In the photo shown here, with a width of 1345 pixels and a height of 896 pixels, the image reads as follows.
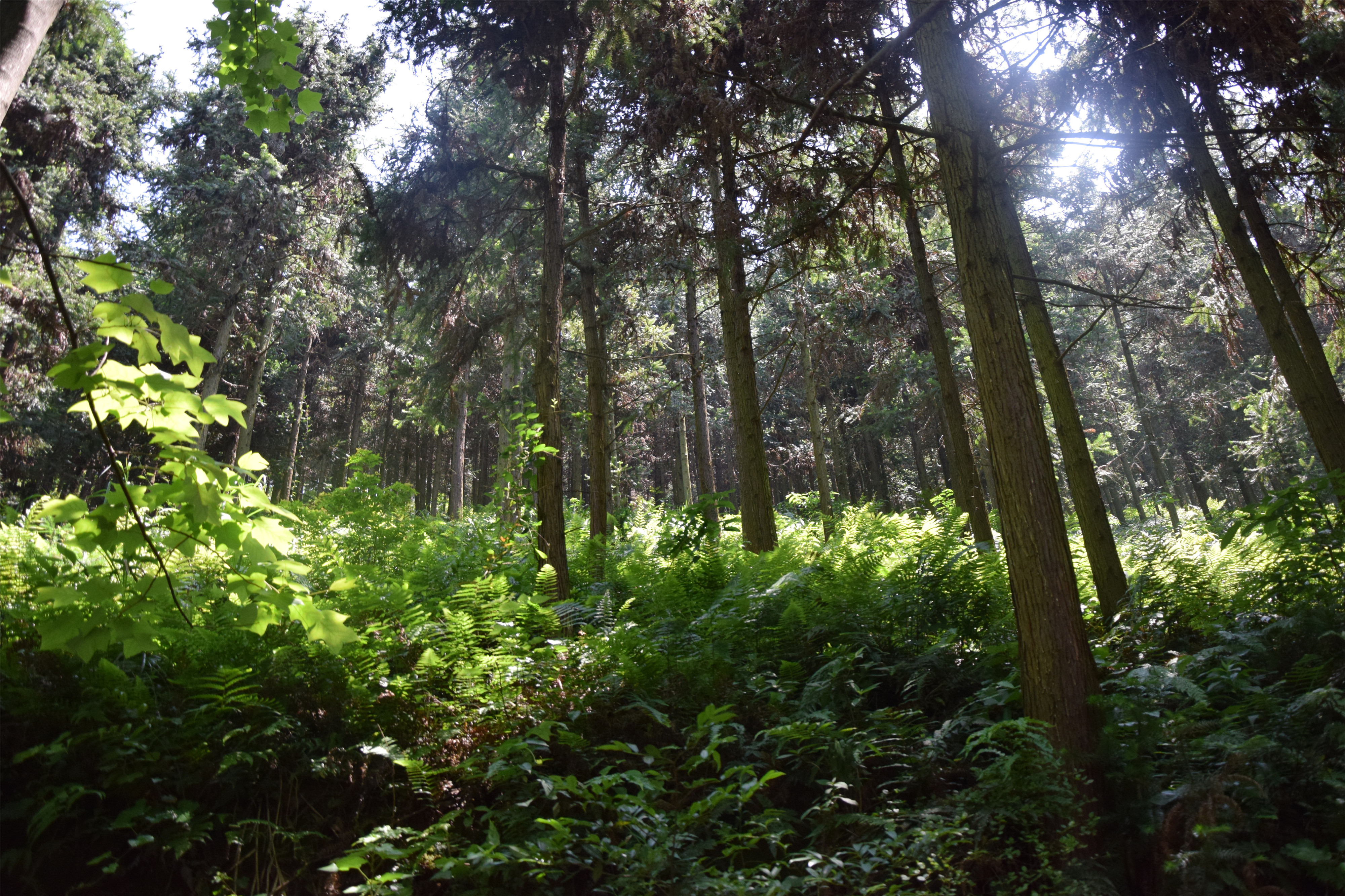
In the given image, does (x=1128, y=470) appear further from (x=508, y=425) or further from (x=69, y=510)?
(x=69, y=510)

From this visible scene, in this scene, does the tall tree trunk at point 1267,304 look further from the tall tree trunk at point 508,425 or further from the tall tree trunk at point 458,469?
the tall tree trunk at point 458,469

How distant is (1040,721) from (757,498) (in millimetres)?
5152

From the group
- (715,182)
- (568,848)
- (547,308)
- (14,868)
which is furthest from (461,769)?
(715,182)

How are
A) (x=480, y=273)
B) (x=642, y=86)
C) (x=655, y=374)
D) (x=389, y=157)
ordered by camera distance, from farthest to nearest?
(x=655, y=374) → (x=480, y=273) → (x=389, y=157) → (x=642, y=86)

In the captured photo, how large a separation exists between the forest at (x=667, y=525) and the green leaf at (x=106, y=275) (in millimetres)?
16

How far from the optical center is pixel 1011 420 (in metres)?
4.21

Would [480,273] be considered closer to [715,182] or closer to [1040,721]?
[715,182]

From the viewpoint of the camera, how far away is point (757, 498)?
8.51m

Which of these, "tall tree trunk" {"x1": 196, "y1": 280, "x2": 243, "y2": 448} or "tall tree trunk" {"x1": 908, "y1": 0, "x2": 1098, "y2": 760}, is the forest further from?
"tall tree trunk" {"x1": 196, "y1": 280, "x2": 243, "y2": 448}

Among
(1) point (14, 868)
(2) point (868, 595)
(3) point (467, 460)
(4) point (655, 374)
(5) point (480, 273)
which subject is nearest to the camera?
(1) point (14, 868)

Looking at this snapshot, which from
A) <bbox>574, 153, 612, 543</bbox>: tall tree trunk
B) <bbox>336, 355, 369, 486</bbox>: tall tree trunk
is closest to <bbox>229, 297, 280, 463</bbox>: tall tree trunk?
<bbox>336, 355, 369, 486</bbox>: tall tree trunk

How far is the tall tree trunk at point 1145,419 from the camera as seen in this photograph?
21.0 m

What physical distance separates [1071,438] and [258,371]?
18.9 metres

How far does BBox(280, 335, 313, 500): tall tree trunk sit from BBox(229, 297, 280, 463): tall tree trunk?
7.58 ft
